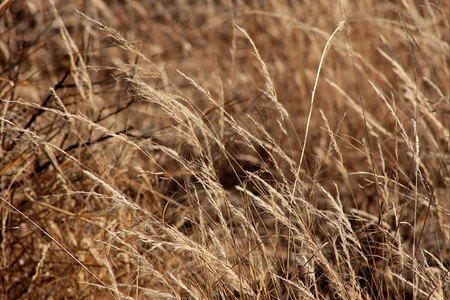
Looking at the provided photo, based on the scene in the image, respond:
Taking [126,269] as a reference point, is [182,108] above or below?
above

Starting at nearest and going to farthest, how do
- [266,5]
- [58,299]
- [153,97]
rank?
1. [153,97]
2. [58,299]
3. [266,5]

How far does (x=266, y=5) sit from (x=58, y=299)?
282cm

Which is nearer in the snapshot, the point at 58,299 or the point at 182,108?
the point at 182,108

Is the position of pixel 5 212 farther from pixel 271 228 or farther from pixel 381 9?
pixel 381 9

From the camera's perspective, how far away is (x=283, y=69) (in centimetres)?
348

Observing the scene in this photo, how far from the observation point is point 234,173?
2607mm

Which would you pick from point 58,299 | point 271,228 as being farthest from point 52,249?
point 271,228

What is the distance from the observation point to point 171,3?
5.30 meters

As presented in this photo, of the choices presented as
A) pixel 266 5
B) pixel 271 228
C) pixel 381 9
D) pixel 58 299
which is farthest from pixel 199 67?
pixel 58 299

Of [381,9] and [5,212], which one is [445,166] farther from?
[381,9]

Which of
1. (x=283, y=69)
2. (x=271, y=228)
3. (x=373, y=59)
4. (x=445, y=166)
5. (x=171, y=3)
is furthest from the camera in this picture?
(x=171, y=3)

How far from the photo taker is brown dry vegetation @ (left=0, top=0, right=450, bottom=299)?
1.37m

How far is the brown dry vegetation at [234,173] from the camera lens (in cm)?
137

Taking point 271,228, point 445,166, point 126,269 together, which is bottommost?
point 271,228
